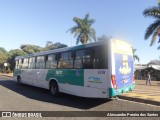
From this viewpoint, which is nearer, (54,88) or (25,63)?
(54,88)

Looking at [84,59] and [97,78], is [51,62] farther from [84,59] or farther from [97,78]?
[97,78]

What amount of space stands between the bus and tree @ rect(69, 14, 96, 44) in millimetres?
35224

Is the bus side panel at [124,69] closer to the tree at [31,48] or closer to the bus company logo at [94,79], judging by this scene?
the bus company logo at [94,79]

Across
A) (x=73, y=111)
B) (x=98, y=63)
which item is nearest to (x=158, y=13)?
(x=98, y=63)

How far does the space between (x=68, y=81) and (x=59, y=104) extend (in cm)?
163

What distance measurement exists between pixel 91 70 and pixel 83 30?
133 feet

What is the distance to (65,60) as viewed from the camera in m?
12.6

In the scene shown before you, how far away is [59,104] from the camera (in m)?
10.9

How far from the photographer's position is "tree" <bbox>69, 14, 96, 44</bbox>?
163 feet

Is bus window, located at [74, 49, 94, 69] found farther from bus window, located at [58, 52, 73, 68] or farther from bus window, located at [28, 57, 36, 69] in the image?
bus window, located at [28, 57, 36, 69]

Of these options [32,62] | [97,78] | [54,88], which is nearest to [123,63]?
[97,78]

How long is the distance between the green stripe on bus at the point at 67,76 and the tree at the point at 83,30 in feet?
118

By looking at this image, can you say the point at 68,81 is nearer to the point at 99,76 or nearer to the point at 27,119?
the point at 99,76

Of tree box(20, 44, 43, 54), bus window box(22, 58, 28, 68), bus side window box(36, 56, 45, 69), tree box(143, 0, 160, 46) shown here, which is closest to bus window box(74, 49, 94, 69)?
bus side window box(36, 56, 45, 69)
